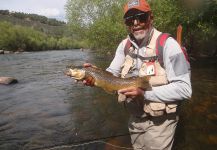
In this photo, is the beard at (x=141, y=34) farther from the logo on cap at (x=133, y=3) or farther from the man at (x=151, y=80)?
the logo on cap at (x=133, y=3)

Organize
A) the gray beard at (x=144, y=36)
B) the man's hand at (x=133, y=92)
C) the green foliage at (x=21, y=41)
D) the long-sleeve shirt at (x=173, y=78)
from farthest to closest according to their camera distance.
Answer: the green foliage at (x=21, y=41)
the gray beard at (x=144, y=36)
the man's hand at (x=133, y=92)
the long-sleeve shirt at (x=173, y=78)

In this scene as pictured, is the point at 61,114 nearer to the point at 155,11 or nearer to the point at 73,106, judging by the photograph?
the point at 73,106

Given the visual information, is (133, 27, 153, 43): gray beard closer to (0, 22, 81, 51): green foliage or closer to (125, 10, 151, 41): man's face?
(125, 10, 151, 41): man's face

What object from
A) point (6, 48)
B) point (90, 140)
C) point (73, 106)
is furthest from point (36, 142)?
point (6, 48)

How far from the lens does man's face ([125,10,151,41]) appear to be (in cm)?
307

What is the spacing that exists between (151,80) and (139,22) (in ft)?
2.17

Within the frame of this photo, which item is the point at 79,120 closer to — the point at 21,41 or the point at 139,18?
the point at 139,18

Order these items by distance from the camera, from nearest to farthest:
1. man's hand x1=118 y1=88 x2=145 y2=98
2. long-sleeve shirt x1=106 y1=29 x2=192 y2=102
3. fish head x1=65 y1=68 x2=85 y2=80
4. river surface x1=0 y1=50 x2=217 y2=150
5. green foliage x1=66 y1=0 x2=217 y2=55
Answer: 1. long-sleeve shirt x1=106 y1=29 x2=192 y2=102
2. man's hand x1=118 y1=88 x2=145 y2=98
3. fish head x1=65 y1=68 x2=85 y2=80
4. river surface x1=0 y1=50 x2=217 y2=150
5. green foliage x1=66 y1=0 x2=217 y2=55

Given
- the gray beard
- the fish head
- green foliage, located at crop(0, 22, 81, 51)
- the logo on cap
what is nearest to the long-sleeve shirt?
the gray beard

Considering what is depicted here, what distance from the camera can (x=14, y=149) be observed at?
682 cm

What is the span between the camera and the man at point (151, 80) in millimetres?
2809

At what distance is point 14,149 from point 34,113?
9.64ft

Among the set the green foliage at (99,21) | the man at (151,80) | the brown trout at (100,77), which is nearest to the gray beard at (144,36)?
the man at (151,80)

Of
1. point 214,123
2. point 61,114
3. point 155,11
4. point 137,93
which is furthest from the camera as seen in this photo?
point 155,11
